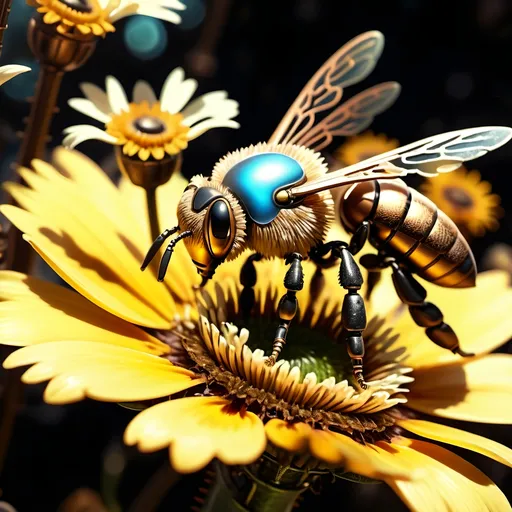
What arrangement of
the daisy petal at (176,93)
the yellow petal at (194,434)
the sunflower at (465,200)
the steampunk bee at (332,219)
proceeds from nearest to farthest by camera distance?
1. the yellow petal at (194,434)
2. the steampunk bee at (332,219)
3. the daisy petal at (176,93)
4. the sunflower at (465,200)

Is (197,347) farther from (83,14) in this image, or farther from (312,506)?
(312,506)

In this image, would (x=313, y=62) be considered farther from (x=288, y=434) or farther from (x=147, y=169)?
(x=288, y=434)

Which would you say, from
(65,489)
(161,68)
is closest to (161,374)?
(65,489)

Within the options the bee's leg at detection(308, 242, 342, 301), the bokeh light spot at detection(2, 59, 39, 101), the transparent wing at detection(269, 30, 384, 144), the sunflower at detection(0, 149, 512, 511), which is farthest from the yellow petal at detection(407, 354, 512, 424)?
the bokeh light spot at detection(2, 59, 39, 101)

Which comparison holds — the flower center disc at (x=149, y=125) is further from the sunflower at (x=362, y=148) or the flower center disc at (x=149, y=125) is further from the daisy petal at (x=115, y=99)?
the sunflower at (x=362, y=148)

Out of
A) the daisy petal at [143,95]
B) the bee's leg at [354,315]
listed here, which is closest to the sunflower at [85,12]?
the daisy petal at [143,95]

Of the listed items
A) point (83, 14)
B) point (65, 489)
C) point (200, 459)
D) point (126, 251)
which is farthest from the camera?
point (65, 489)

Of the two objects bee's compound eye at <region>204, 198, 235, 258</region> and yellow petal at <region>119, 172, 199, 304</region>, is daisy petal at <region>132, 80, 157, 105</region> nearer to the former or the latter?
yellow petal at <region>119, 172, 199, 304</region>
